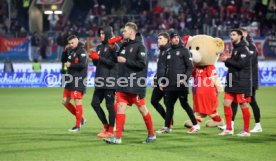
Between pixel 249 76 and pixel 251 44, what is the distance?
105cm

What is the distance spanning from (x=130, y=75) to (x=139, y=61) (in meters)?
0.31

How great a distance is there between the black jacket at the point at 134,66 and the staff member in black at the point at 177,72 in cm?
174

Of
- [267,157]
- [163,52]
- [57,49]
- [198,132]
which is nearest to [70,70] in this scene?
[163,52]

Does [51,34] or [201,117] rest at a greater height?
[51,34]

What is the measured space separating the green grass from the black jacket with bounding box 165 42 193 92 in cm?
100

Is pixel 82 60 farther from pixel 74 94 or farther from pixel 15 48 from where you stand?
pixel 15 48

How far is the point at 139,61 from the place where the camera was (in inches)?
481

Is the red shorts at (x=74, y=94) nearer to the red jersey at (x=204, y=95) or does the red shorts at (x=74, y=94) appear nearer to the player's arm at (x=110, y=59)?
the player's arm at (x=110, y=59)

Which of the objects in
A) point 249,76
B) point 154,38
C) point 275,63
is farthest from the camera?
point 154,38

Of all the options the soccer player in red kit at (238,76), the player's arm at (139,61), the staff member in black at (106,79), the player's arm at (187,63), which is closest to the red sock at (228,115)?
the soccer player in red kit at (238,76)

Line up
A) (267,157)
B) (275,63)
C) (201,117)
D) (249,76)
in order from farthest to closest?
1. (275,63)
2. (201,117)
3. (249,76)
4. (267,157)

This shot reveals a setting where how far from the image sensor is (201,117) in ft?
52.4

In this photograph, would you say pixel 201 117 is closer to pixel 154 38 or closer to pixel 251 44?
pixel 251 44

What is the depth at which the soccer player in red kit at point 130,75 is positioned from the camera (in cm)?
1225
